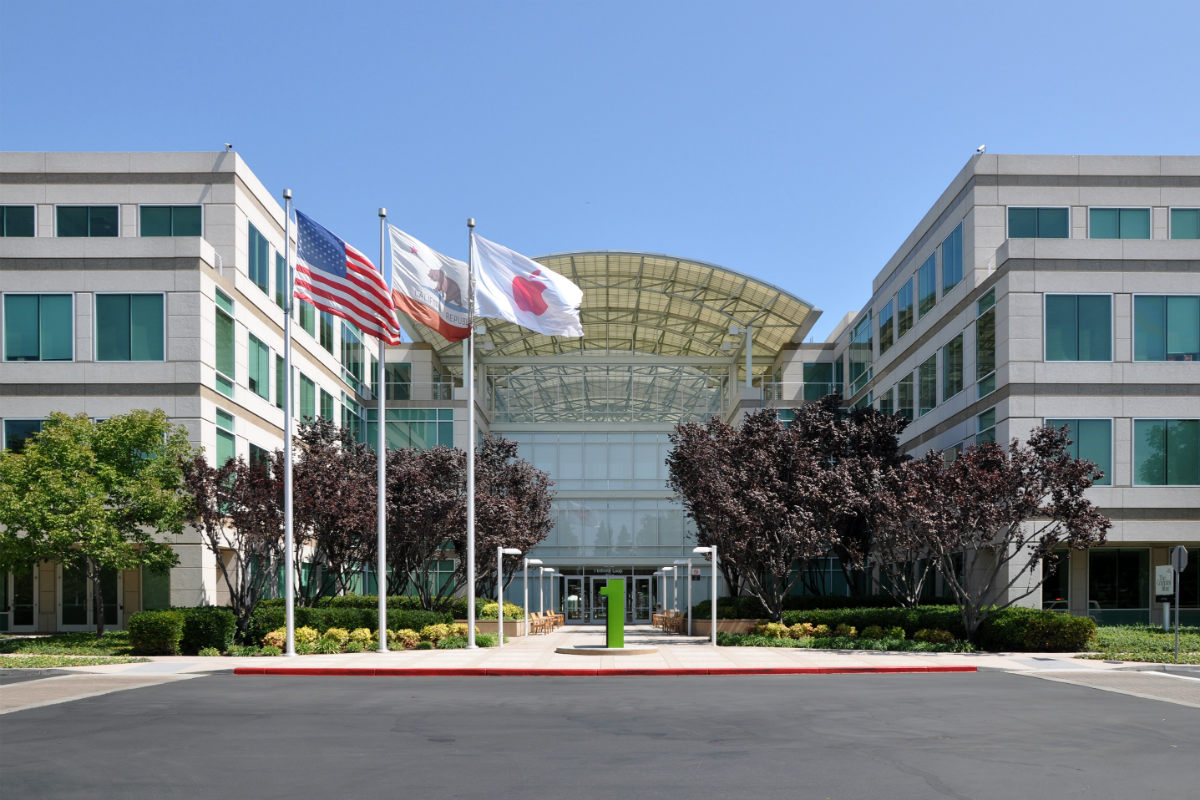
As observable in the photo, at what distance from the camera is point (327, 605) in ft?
116

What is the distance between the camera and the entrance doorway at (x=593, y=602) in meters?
60.1

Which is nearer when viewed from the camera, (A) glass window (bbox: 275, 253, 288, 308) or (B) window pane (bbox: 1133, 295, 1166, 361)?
(B) window pane (bbox: 1133, 295, 1166, 361)

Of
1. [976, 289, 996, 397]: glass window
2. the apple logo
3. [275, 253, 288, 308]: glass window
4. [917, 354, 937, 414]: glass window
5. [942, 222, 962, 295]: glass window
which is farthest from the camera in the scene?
[275, 253, 288, 308]: glass window

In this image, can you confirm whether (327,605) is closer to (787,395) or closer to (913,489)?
(913,489)

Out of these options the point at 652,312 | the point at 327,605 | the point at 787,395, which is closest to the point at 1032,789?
the point at 327,605

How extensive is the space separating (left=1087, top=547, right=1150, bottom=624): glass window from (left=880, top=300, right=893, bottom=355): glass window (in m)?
14.8

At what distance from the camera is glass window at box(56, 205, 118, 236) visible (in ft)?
121

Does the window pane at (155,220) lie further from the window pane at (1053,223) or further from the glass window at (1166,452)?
the glass window at (1166,452)

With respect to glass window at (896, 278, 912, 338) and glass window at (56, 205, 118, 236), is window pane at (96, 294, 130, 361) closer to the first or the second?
glass window at (56, 205, 118, 236)

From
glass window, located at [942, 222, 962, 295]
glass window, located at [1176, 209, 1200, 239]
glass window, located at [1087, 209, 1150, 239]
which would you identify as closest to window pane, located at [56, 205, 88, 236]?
glass window, located at [942, 222, 962, 295]

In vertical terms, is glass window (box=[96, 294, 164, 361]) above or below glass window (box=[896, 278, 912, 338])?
below

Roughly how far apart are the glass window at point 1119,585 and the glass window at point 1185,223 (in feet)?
32.1

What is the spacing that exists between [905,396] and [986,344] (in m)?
9.62

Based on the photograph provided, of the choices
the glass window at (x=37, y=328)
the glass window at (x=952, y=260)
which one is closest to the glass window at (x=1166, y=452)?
the glass window at (x=952, y=260)
